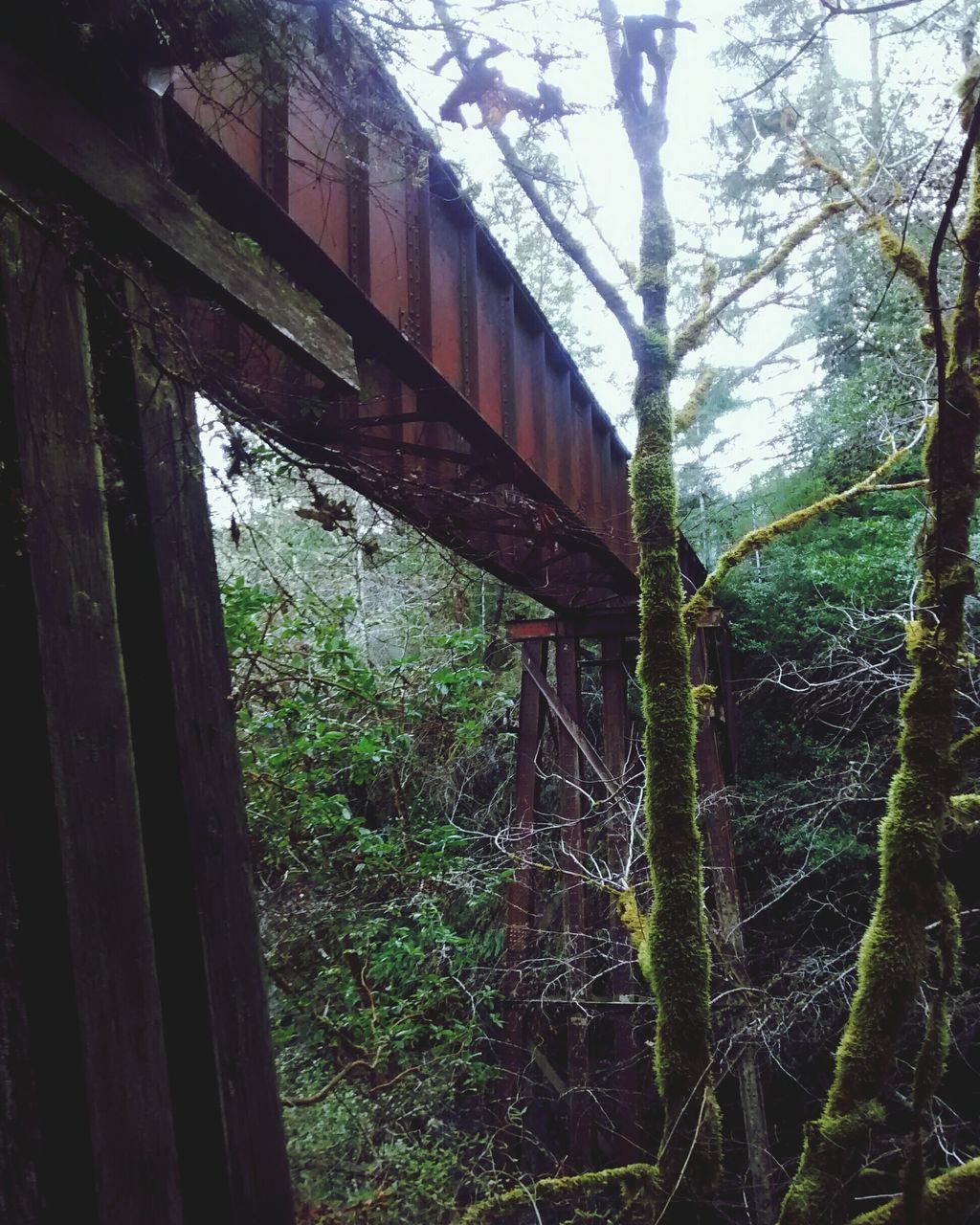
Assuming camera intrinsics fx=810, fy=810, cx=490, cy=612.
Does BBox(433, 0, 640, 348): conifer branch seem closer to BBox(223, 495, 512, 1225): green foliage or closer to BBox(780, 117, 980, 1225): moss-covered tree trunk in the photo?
BBox(780, 117, 980, 1225): moss-covered tree trunk

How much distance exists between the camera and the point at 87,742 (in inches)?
52.8

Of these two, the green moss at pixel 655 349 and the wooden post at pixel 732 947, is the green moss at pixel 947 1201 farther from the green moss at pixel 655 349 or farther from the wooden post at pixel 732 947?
the green moss at pixel 655 349

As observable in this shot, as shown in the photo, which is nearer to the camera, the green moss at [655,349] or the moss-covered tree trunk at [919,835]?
the moss-covered tree trunk at [919,835]

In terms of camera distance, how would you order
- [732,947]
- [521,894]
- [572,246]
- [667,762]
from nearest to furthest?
[667,762] < [572,246] < [732,947] < [521,894]

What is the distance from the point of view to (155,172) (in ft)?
5.72

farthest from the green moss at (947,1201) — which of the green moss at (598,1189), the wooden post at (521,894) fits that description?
the wooden post at (521,894)

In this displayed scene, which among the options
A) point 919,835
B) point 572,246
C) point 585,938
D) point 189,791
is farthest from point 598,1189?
point 572,246

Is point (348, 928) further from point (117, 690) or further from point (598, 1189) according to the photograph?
point (117, 690)

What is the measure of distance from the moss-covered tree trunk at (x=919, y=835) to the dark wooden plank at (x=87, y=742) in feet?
9.15

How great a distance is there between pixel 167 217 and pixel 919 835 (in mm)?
3346

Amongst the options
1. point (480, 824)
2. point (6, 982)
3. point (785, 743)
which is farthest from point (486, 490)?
point (785, 743)

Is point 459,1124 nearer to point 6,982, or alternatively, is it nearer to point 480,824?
point 480,824

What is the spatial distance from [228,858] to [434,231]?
369 cm

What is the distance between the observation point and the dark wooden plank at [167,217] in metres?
1.49
